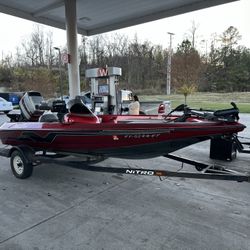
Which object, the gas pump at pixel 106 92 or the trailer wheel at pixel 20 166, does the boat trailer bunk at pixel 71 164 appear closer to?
the trailer wheel at pixel 20 166

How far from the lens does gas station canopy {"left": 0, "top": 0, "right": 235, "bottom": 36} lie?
10047 mm

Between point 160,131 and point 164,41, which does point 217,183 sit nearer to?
point 160,131

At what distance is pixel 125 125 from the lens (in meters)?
3.42

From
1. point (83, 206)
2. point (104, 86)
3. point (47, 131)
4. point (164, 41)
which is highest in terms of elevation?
point (164, 41)

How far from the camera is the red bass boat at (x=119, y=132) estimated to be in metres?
3.10

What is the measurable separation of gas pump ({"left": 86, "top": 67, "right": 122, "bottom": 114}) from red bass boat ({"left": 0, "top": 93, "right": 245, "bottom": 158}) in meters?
5.87

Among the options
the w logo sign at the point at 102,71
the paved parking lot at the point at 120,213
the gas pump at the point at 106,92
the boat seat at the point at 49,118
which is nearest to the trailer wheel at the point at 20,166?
the paved parking lot at the point at 120,213

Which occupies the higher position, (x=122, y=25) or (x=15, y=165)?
(x=122, y=25)

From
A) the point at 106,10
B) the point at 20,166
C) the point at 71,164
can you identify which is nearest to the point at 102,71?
the point at 106,10

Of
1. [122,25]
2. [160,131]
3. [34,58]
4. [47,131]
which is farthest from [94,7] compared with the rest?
[34,58]

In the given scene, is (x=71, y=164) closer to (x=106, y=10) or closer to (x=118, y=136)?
(x=118, y=136)

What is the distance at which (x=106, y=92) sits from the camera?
34.4ft

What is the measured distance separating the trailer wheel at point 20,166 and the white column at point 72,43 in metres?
7.01

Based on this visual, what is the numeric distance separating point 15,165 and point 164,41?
35004mm
